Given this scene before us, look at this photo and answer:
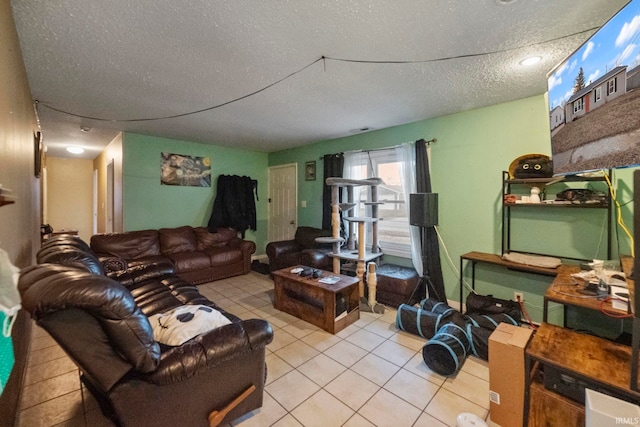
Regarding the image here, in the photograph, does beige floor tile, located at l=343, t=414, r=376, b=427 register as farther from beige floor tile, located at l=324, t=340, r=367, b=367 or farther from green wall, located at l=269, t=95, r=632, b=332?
green wall, located at l=269, t=95, r=632, b=332

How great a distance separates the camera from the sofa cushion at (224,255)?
4.00 metres

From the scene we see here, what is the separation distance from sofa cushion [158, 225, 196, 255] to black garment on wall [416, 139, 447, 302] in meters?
3.57

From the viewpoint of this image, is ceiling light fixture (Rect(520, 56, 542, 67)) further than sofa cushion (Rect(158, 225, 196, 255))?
No

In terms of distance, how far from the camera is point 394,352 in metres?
2.20

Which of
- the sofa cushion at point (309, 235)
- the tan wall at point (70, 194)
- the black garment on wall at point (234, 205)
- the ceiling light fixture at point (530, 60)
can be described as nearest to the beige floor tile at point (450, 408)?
the ceiling light fixture at point (530, 60)

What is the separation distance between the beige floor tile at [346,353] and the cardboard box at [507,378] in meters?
0.94

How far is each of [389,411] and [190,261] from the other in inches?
127

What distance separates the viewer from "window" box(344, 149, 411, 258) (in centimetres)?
359

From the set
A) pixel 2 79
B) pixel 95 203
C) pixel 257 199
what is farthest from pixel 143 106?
pixel 95 203

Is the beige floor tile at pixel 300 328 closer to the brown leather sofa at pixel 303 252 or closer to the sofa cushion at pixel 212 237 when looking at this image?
the brown leather sofa at pixel 303 252

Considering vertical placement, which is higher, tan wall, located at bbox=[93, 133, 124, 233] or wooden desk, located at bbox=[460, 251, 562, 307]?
tan wall, located at bbox=[93, 133, 124, 233]

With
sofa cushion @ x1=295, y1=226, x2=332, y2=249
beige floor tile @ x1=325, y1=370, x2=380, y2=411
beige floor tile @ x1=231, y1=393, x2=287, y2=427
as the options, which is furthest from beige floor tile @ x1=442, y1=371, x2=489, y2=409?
sofa cushion @ x1=295, y1=226, x2=332, y2=249

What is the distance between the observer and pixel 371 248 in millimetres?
3469

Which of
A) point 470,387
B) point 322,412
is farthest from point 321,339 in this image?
point 470,387
